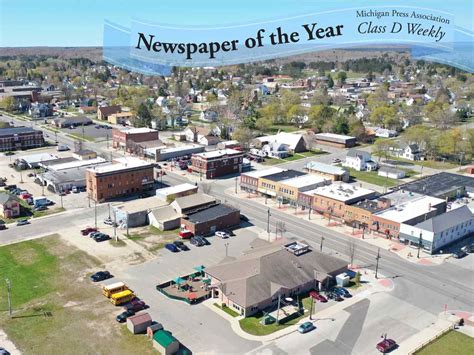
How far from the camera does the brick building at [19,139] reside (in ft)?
197

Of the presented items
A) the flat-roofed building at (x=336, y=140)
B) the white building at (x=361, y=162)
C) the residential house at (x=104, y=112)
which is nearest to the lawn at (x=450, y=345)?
the white building at (x=361, y=162)

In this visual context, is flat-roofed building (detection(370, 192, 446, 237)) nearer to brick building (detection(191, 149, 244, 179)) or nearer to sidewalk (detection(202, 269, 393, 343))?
sidewalk (detection(202, 269, 393, 343))

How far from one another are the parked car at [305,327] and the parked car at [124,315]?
8.51 m

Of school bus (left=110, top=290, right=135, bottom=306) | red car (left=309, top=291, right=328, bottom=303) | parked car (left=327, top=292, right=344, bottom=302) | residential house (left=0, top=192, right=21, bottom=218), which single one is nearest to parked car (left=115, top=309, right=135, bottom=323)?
school bus (left=110, top=290, right=135, bottom=306)

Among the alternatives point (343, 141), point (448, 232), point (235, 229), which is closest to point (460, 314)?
point (448, 232)

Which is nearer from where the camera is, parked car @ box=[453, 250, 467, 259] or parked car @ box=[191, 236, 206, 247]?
parked car @ box=[453, 250, 467, 259]

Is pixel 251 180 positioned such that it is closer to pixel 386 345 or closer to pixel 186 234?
pixel 186 234

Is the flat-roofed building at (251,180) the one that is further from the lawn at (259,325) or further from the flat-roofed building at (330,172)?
the lawn at (259,325)

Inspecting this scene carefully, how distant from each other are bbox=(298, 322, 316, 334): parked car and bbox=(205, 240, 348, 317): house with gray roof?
241 centimetres

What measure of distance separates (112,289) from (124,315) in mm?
2354

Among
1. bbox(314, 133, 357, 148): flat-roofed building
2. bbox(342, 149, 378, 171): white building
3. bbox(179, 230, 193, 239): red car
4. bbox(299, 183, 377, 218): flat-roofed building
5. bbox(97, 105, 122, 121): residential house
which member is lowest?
bbox(179, 230, 193, 239): red car

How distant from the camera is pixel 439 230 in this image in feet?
108

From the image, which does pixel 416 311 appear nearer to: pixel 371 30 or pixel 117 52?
pixel 371 30

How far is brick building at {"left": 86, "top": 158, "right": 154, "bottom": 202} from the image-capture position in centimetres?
4181
